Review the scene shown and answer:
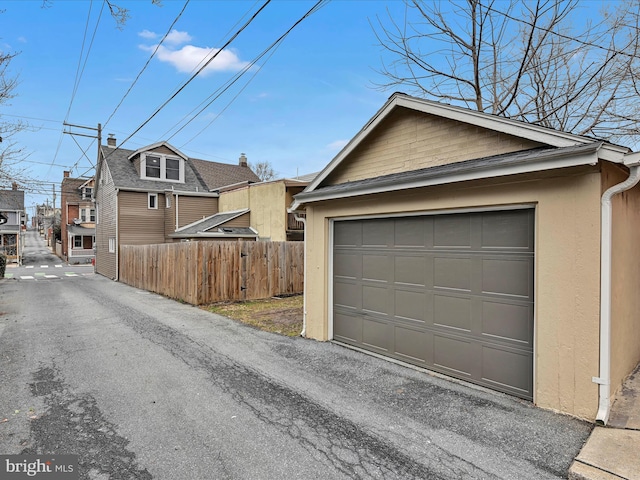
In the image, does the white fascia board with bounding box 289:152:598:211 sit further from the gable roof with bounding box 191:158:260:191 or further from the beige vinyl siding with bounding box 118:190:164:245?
the gable roof with bounding box 191:158:260:191

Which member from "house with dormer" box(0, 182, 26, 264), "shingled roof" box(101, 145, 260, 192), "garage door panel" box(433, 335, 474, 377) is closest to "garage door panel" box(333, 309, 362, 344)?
"garage door panel" box(433, 335, 474, 377)

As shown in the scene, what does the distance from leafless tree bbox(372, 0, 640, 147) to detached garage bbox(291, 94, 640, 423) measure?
5565 millimetres

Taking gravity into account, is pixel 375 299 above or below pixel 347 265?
below

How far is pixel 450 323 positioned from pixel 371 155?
10.5 feet

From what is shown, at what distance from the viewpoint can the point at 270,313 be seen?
9500mm

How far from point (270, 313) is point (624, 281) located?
24.1 feet

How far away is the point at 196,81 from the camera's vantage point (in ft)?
29.6

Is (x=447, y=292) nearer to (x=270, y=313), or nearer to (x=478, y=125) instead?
(x=478, y=125)

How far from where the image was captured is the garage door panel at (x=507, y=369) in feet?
13.4

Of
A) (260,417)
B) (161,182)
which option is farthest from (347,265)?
(161,182)

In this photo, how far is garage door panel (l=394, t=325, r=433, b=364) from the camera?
16.6 ft

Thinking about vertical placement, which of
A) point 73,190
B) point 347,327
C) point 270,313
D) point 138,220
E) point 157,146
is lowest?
point 270,313

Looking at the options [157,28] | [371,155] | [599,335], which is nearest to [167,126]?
[157,28]

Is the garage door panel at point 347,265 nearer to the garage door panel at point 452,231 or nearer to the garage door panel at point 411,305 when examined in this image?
the garage door panel at point 411,305
